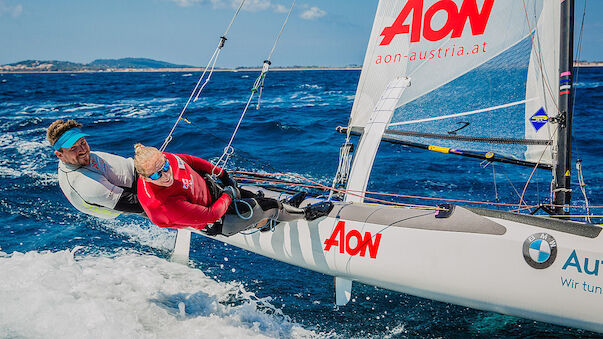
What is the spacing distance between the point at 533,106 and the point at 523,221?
1038mm

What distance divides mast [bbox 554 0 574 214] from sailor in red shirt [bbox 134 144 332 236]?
4.81 ft

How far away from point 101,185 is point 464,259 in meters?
1.97

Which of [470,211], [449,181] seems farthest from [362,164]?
[449,181]

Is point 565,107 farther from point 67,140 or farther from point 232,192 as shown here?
point 67,140

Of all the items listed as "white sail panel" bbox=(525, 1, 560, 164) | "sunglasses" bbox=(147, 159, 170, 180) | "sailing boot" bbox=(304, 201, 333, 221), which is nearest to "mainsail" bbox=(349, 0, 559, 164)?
"white sail panel" bbox=(525, 1, 560, 164)

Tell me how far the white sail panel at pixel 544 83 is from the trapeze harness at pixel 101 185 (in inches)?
103

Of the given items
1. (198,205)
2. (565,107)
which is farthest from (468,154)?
(198,205)

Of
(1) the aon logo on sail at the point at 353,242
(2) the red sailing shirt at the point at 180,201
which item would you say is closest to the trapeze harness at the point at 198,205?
(2) the red sailing shirt at the point at 180,201

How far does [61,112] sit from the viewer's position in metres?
13.3

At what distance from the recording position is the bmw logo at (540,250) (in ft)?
7.58

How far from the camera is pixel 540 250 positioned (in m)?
2.32

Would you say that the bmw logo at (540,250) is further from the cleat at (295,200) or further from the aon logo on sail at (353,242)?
the cleat at (295,200)

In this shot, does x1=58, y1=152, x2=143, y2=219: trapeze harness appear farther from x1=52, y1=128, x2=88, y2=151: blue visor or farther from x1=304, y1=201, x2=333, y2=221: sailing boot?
x1=304, y1=201, x2=333, y2=221: sailing boot

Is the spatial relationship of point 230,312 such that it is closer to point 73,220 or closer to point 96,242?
point 96,242
